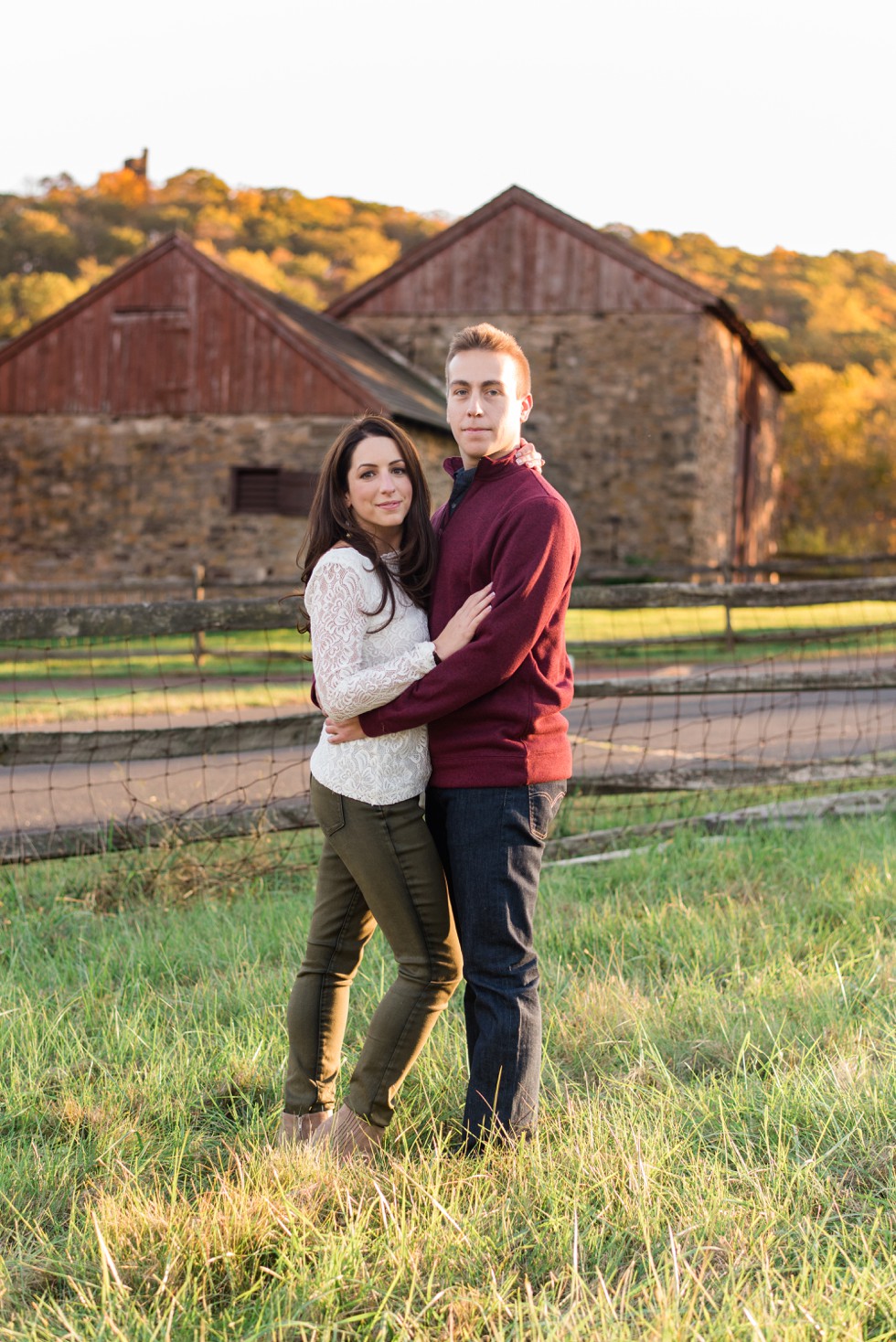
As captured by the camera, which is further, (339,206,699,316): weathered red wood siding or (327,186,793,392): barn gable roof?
(339,206,699,316): weathered red wood siding

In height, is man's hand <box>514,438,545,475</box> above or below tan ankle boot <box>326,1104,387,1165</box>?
above

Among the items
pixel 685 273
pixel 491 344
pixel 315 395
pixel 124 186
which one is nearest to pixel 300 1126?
pixel 491 344

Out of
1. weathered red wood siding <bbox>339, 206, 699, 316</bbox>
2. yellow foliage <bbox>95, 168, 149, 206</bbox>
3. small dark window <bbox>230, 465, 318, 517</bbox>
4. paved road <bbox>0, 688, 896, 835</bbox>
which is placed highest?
yellow foliage <bbox>95, 168, 149, 206</bbox>

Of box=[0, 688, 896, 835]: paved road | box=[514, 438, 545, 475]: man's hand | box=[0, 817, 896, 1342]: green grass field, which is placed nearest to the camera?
box=[0, 817, 896, 1342]: green grass field

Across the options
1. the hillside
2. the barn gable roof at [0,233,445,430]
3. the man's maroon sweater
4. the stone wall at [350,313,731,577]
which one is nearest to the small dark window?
the barn gable roof at [0,233,445,430]

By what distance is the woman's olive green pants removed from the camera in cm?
274

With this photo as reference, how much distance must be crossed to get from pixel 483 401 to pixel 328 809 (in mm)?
1021

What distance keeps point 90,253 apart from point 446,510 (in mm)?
61369

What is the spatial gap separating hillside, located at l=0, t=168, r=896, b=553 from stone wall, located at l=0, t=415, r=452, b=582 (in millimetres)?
21969

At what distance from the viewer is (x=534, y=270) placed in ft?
75.7

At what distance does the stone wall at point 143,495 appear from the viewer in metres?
20.2

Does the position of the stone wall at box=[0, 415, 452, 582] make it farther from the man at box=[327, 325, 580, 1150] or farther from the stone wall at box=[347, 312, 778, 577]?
the man at box=[327, 325, 580, 1150]

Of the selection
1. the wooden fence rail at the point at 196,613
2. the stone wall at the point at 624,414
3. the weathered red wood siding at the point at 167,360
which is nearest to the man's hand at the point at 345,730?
the wooden fence rail at the point at 196,613

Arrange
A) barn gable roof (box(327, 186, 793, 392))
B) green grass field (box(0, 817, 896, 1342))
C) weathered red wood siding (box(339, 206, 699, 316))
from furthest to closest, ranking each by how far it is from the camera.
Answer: weathered red wood siding (box(339, 206, 699, 316)), barn gable roof (box(327, 186, 793, 392)), green grass field (box(0, 817, 896, 1342))
